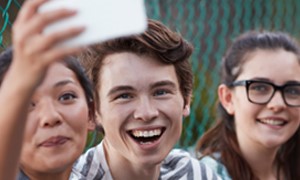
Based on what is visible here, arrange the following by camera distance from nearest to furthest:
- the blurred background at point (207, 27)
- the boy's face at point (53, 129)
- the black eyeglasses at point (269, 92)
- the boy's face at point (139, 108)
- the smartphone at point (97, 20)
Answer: the smartphone at point (97, 20) → the boy's face at point (53, 129) → the boy's face at point (139, 108) → the black eyeglasses at point (269, 92) → the blurred background at point (207, 27)

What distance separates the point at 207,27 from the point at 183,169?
9.83ft

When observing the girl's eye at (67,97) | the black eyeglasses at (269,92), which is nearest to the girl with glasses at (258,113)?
the black eyeglasses at (269,92)

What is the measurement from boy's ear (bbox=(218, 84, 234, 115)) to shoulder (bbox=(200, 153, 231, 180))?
204 millimetres

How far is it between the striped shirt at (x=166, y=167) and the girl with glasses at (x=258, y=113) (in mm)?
455

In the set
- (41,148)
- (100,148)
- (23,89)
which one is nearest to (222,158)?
(100,148)

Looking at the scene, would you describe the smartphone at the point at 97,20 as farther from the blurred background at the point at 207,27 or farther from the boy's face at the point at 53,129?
the blurred background at the point at 207,27

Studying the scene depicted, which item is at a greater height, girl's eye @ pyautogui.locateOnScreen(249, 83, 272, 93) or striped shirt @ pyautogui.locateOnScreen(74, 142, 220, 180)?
girl's eye @ pyautogui.locateOnScreen(249, 83, 272, 93)

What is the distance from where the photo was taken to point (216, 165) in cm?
307

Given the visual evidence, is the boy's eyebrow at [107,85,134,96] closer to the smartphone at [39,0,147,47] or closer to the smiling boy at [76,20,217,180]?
the smiling boy at [76,20,217,180]

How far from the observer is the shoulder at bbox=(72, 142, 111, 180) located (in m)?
2.33

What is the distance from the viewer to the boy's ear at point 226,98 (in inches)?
126

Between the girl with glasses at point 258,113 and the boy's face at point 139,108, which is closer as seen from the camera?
the boy's face at point 139,108

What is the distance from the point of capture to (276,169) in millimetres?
3258

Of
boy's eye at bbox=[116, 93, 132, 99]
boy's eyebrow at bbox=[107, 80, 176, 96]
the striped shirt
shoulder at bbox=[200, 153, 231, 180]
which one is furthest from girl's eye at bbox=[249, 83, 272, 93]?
boy's eye at bbox=[116, 93, 132, 99]
